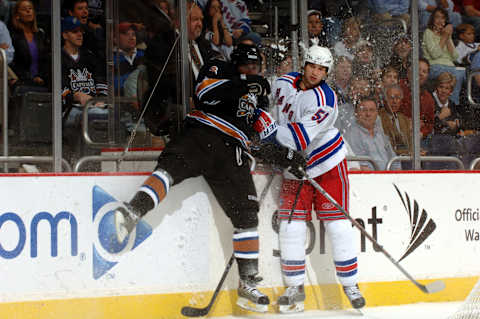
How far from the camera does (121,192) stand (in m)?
3.70

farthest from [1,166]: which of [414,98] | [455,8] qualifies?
[455,8]

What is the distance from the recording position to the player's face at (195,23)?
4.02 metres

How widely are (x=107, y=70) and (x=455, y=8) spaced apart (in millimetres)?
2294

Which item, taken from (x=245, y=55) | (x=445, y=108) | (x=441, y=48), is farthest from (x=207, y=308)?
(x=441, y=48)

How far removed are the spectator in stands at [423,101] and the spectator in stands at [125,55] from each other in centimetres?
163

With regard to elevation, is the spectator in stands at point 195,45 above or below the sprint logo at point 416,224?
above

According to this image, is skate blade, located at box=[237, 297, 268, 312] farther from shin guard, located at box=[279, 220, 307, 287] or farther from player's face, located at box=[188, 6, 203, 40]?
player's face, located at box=[188, 6, 203, 40]

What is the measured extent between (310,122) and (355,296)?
3.02 ft

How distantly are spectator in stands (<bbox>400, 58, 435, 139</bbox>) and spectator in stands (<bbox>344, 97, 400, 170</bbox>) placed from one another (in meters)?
0.21

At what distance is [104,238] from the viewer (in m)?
3.63

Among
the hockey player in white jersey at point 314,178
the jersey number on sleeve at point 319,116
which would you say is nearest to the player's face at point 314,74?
the hockey player in white jersey at point 314,178

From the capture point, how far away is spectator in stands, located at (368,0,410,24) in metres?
4.54

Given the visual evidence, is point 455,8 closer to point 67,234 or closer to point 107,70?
point 107,70

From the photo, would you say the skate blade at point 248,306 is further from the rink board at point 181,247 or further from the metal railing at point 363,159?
the metal railing at point 363,159
